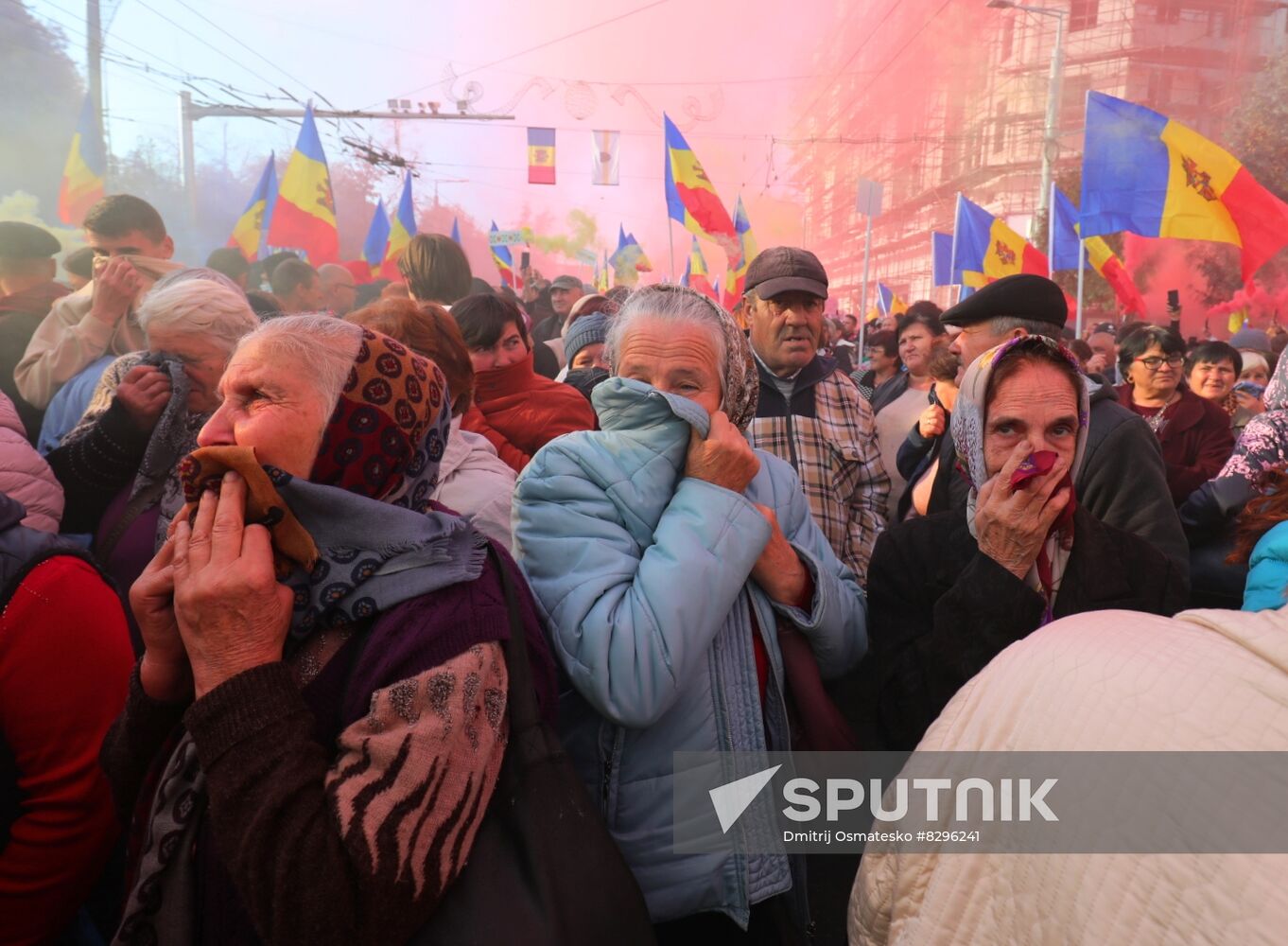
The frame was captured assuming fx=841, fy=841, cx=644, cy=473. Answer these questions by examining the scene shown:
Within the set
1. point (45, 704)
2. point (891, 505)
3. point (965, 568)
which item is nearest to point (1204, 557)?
point (891, 505)

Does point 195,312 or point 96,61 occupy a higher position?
point 96,61

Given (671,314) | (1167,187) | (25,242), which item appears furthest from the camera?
(1167,187)

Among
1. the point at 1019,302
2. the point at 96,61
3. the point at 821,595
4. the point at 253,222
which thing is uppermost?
the point at 96,61

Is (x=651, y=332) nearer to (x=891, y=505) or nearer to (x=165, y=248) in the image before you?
(x=891, y=505)

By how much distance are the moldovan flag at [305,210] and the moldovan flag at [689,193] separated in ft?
14.4

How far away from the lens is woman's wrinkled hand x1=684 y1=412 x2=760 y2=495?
1.80 m

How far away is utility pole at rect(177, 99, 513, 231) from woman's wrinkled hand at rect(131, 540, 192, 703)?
13.8 m

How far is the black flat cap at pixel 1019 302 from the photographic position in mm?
3229

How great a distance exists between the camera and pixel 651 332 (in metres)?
2.01

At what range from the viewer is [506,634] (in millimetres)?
1345

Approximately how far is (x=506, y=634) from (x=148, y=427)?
1781 millimetres

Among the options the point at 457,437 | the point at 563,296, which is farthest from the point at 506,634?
the point at 563,296

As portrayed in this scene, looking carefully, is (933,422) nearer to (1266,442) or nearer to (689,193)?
(1266,442)

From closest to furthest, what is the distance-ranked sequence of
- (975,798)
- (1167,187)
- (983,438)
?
(975,798), (983,438), (1167,187)
